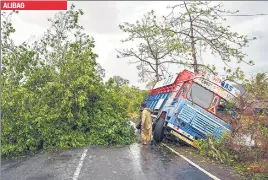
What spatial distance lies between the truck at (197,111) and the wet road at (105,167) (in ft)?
3.86

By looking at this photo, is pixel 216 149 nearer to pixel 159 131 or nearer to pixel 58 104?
pixel 159 131

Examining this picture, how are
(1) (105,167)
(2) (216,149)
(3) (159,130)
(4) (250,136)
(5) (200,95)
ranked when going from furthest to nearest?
(5) (200,95)
(3) (159,130)
(2) (216,149)
(4) (250,136)
(1) (105,167)

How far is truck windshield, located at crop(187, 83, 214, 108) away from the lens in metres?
13.3

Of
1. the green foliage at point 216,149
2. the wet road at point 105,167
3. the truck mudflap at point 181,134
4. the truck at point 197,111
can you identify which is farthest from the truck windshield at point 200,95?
the wet road at point 105,167

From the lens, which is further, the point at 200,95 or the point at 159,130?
the point at 200,95

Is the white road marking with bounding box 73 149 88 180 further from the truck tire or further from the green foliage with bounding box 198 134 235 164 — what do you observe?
the green foliage with bounding box 198 134 235 164

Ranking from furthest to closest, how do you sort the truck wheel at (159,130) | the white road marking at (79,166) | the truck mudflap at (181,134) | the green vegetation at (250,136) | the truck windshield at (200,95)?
the truck windshield at (200,95) < the truck wheel at (159,130) < the truck mudflap at (181,134) < the green vegetation at (250,136) < the white road marking at (79,166)

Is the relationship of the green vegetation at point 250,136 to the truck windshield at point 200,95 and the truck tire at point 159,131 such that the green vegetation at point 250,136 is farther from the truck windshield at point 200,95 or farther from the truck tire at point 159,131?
the truck windshield at point 200,95

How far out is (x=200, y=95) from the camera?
13430 mm

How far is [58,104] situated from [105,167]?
5.35 metres

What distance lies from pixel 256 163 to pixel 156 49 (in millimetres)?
17815

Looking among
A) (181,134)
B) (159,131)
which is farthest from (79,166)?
(181,134)

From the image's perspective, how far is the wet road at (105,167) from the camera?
Answer: 817cm

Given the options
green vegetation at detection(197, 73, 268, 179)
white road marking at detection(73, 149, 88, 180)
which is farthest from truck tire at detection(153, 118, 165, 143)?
white road marking at detection(73, 149, 88, 180)
